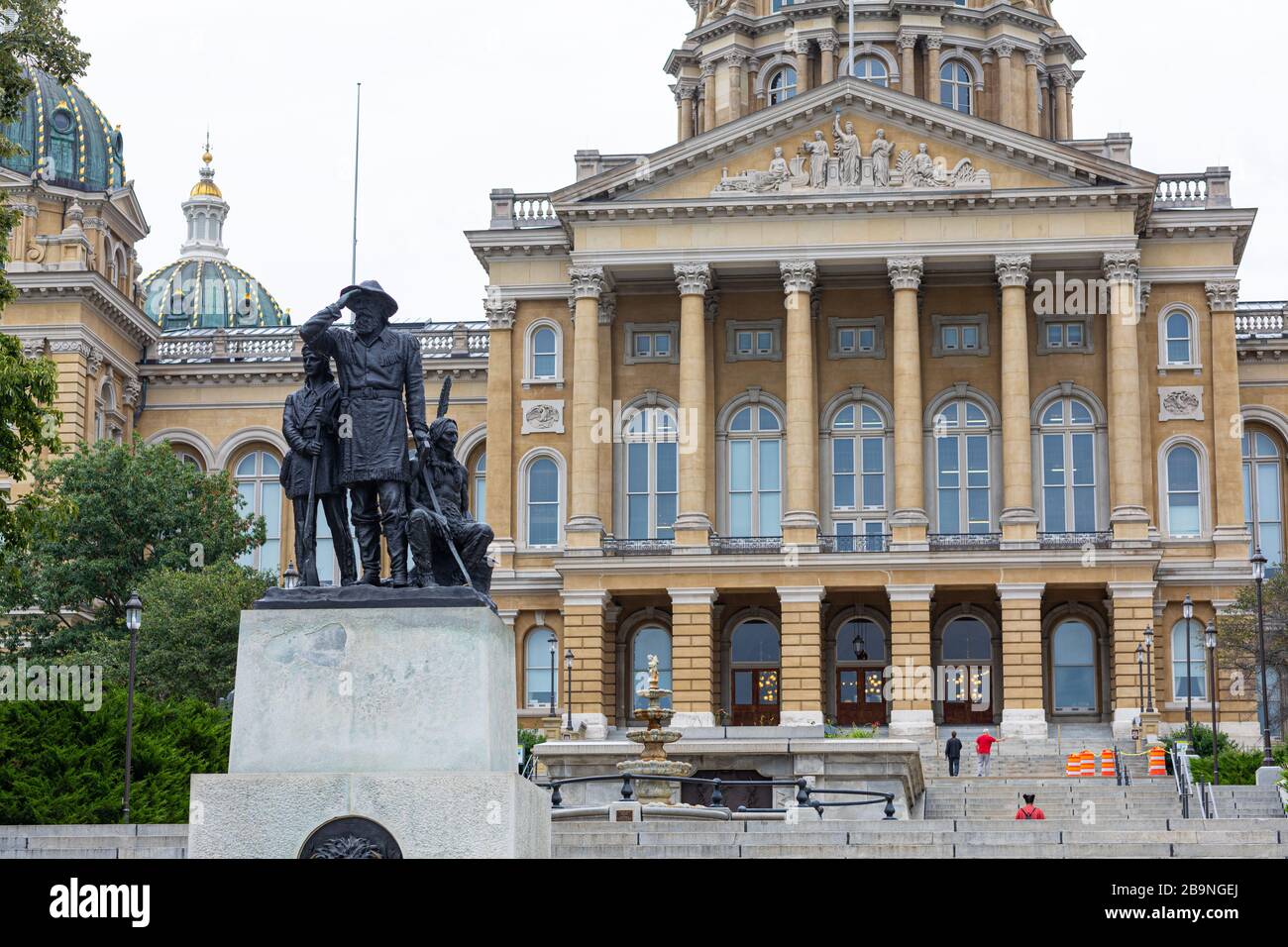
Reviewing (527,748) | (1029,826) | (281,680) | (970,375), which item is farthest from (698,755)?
(970,375)

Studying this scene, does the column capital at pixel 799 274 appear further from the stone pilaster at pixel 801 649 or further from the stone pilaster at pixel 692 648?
the stone pilaster at pixel 692 648

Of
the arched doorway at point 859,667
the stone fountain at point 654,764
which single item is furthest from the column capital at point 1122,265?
the stone fountain at point 654,764

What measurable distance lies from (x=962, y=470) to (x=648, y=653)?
35.2ft

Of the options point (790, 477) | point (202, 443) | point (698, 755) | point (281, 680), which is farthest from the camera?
point (202, 443)

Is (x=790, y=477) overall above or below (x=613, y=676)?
above

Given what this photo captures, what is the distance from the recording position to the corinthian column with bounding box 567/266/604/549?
65375mm

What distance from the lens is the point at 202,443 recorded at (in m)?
78.4

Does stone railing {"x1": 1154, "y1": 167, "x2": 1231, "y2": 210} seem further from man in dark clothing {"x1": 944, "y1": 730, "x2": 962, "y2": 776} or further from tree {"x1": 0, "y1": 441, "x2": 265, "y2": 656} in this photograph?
tree {"x1": 0, "y1": 441, "x2": 265, "y2": 656}

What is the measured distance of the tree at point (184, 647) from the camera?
185ft

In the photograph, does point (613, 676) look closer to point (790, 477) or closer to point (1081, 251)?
point (790, 477)

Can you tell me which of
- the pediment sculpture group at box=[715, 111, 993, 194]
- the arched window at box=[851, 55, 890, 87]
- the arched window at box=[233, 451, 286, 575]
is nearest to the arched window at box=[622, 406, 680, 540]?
the pediment sculpture group at box=[715, 111, 993, 194]
